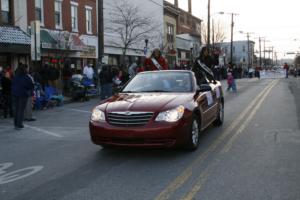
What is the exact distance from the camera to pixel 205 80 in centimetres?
1083

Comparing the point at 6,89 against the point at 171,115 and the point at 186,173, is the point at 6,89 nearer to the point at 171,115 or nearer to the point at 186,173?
the point at 171,115

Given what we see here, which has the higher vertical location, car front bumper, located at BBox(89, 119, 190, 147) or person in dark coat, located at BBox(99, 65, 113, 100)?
person in dark coat, located at BBox(99, 65, 113, 100)

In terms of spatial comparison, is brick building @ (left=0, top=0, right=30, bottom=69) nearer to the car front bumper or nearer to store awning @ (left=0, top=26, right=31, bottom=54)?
store awning @ (left=0, top=26, right=31, bottom=54)

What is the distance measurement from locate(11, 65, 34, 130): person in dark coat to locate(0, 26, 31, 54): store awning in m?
10.7

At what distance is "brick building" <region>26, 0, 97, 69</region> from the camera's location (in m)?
26.7

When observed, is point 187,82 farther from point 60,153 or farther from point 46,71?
point 46,71

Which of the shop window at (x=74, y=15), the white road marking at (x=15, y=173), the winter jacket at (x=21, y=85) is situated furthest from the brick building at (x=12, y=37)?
the white road marking at (x=15, y=173)

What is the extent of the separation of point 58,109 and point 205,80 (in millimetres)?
8288

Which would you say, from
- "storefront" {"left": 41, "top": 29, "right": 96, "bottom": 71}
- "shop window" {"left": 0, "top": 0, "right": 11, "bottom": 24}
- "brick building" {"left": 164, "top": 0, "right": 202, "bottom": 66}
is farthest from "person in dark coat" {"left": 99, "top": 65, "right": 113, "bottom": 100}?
"brick building" {"left": 164, "top": 0, "right": 202, "bottom": 66}

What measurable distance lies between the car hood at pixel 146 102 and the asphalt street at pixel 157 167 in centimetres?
82

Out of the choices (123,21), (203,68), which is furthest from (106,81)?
(123,21)

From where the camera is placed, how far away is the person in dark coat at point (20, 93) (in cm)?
1227

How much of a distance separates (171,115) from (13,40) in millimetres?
17341

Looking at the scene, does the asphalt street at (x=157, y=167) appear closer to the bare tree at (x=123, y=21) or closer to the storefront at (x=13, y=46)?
the storefront at (x=13, y=46)
